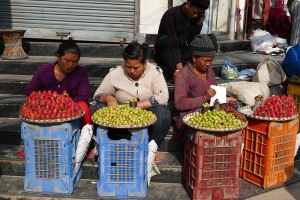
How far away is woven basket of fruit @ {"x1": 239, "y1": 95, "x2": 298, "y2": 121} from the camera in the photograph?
4184 millimetres

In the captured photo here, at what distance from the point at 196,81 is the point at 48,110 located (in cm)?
168

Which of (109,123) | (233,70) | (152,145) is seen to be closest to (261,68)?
(233,70)

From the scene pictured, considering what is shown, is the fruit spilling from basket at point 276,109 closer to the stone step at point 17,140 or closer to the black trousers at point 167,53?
the stone step at point 17,140

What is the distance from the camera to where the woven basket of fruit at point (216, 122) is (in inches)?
149

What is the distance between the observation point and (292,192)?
433cm

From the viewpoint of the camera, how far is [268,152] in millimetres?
4258

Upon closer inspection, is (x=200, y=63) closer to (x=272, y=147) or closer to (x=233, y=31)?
(x=272, y=147)

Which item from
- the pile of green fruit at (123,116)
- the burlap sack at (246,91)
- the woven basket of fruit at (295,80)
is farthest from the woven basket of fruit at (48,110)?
the woven basket of fruit at (295,80)

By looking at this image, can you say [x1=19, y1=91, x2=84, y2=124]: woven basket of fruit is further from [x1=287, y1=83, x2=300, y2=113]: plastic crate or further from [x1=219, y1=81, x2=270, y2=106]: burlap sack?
[x1=287, y1=83, x2=300, y2=113]: plastic crate

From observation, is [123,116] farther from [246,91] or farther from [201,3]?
[246,91]

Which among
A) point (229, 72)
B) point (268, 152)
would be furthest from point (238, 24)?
point (268, 152)

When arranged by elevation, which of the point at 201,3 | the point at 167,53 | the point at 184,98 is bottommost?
the point at 184,98

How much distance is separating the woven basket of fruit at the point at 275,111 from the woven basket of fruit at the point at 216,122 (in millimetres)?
345

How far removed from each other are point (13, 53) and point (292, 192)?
15.4ft
